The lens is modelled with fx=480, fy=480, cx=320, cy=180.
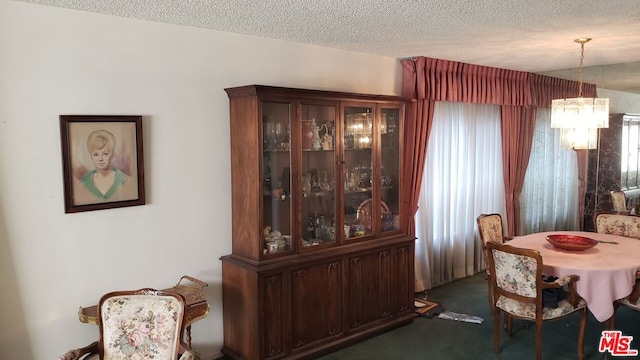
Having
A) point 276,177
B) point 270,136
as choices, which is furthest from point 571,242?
point 270,136

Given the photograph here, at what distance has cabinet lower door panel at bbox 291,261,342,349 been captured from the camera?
3324 mm

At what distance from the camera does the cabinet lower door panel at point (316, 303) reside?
10.9 ft

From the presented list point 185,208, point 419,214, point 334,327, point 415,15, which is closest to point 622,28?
point 415,15

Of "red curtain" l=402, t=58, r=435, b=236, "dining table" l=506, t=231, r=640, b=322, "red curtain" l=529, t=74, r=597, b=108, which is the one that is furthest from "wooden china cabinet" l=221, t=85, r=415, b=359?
"red curtain" l=529, t=74, r=597, b=108

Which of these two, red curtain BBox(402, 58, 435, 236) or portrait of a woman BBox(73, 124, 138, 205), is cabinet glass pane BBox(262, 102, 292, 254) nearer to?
portrait of a woman BBox(73, 124, 138, 205)

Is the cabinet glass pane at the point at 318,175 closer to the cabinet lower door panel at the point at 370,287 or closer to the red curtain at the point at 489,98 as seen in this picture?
the cabinet lower door panel at the point at 370,287

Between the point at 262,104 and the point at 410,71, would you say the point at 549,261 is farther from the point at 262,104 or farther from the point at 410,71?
the point at 262,104

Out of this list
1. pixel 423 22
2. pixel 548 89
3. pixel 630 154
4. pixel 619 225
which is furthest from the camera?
pixel 548 89

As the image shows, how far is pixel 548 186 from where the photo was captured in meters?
6.24

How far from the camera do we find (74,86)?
2.70 m

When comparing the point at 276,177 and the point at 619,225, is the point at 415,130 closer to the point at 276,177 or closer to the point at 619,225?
the point at 276,177

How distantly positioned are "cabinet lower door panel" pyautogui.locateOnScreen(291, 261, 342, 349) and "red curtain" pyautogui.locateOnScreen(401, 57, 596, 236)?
1.06m

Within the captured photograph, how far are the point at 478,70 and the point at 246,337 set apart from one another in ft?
11.1

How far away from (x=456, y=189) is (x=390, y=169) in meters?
1.50
